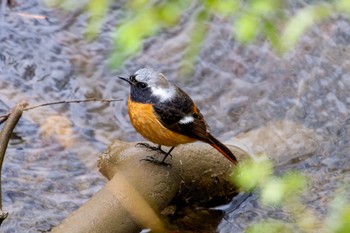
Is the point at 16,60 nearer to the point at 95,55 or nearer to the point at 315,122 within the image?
the point at 95,55

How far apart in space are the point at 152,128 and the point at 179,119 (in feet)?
0.73

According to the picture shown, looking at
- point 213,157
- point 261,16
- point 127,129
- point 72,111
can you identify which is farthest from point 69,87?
point 261,16

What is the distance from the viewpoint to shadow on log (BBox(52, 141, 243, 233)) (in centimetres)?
429

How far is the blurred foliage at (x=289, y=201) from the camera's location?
9.66 ft

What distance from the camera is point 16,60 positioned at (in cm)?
703

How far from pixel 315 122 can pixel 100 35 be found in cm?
264

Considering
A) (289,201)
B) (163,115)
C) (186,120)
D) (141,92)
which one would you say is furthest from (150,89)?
(289,201)

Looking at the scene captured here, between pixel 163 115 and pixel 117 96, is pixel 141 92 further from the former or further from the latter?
pixel 117 96

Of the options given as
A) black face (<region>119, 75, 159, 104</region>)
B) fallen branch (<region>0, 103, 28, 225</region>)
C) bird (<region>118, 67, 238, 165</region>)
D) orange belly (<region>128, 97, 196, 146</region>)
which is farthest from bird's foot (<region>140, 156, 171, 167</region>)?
fallen branch (<region>0, 103, 28, 225</region>)

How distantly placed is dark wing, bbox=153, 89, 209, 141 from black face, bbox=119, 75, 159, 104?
72 mm

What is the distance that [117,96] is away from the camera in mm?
6762

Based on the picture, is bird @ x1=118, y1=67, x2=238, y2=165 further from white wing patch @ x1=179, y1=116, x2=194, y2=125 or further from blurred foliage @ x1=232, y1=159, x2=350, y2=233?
blurred foliage @ x1=232, y1=159, x2=350, y2=233

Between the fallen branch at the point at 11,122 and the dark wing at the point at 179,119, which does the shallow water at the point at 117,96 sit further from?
the fallen branch at the point at 11,122

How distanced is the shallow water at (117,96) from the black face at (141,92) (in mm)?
921
